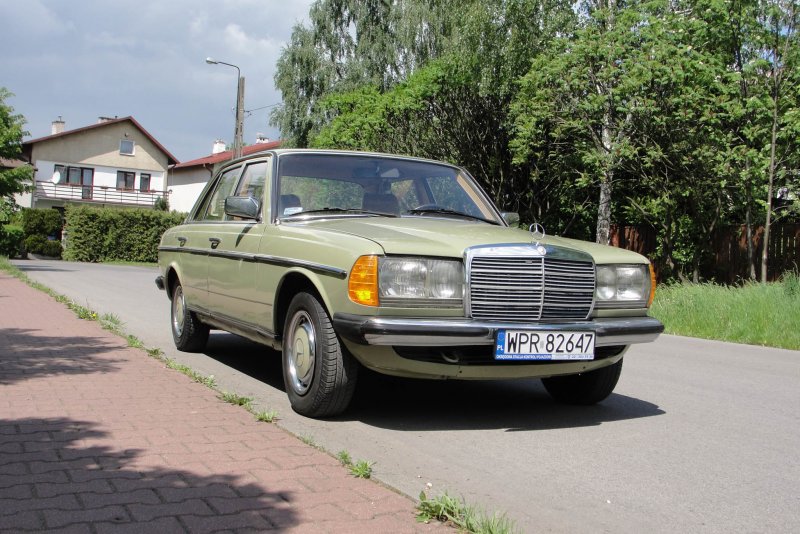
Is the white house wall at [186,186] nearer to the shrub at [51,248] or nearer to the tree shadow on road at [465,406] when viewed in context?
the shrub at [51,248]

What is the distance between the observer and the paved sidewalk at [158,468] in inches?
127

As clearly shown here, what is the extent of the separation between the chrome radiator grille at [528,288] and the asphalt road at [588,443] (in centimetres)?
76

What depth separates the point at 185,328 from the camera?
26.1ft

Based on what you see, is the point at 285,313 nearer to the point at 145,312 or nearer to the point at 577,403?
the point at 577,403

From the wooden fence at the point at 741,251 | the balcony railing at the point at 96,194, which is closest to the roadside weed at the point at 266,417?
the wooden fence at the point at 741,251

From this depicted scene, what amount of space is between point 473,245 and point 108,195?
6103 centimetres

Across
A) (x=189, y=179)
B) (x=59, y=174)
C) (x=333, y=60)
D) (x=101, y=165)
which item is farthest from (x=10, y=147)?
(x=189, y=179)

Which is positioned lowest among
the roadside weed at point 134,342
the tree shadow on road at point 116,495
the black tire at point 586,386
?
the roadside weed at point 134,342

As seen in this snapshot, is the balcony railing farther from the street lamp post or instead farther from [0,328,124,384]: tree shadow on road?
[0,328,124,384]: tree shadow on road

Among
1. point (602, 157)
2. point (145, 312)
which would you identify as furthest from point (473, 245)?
point (602, 157)

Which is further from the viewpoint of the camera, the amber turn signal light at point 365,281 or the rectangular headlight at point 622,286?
the rectangular headlight at point 622,286

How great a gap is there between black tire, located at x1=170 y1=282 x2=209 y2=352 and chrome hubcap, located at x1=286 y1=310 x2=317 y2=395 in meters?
2.68

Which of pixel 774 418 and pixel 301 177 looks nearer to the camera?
pixel 774 418

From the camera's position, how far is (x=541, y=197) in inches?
961
